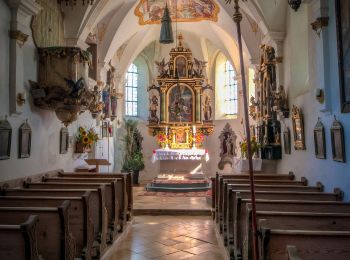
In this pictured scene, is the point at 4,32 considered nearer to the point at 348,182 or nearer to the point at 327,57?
the point at 327,57

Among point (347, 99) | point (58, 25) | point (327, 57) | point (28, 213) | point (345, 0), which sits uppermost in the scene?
point (58, 25)

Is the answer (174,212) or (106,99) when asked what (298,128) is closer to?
(174,212)

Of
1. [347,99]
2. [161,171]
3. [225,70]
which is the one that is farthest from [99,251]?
[225,70]

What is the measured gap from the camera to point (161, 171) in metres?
15.6

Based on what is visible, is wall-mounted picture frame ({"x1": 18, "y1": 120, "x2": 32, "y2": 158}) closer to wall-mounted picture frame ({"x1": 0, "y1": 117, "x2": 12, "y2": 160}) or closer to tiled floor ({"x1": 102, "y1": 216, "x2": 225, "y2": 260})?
wall-mounted picture frame ({"x1": 0, "y1": 117, "x2": 12, "y2": 160})

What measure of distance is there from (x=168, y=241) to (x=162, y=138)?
916 cm

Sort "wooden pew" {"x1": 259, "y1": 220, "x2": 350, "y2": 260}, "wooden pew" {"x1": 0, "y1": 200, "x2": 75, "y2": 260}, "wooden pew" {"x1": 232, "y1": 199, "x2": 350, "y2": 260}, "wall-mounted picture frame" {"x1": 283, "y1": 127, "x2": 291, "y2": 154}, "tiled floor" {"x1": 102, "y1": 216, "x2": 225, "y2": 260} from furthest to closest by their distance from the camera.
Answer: "wall-mounted picture frame" {"x1": 283, "y1": 127, "x2": 291, "y2": 154}
"tiled floor" {"x1": 102, "y1": 216, "x2": 225, "y2": 260}
"wooden pew" {"x1": 232, "y1": 199, "x2": 350, "y2": 260}
"wooden pew" {"x1": 0, "y1": 200, "x2": 75, "y2": 260}
"wooden pew" {"x1": 259, "y1": 220, "x2": 350, "y2": 260}

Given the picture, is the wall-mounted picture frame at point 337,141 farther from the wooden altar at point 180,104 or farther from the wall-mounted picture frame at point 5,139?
the wooden altar at point 180,104

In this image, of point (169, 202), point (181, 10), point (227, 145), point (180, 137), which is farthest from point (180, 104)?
point (169, 202)

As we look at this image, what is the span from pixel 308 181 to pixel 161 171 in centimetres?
932

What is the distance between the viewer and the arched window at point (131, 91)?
57.9 ft

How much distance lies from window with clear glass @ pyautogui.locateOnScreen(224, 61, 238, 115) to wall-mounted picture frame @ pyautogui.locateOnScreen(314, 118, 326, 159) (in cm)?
1054

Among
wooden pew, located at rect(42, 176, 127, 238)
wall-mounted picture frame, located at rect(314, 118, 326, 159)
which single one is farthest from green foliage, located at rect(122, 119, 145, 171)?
wall-mounted picture frame, located at rect(314, 118, 326, 159)

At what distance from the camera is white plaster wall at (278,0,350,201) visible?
17.4 ft
